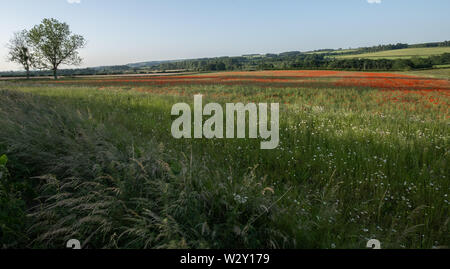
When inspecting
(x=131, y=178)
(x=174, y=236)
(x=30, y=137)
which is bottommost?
(x=174, y=236)

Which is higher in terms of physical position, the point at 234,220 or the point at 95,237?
the point at 234,220

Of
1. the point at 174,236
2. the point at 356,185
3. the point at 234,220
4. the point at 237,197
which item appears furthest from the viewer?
the point at 356,185

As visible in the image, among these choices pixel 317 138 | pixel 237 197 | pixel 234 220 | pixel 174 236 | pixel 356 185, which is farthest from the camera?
pixel 317 138

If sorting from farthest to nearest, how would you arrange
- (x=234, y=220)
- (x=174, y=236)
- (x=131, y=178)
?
1. (x=131, y=178)
2. (x=234, y=220)
3. (x=174, y=236)

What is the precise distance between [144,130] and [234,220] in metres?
4.97

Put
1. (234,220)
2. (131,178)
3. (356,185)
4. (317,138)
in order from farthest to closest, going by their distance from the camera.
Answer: (317,138) < (356,185) < (131,178) < (234,220)

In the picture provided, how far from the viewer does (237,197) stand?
2361 millimetres

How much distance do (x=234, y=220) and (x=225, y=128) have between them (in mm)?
4381

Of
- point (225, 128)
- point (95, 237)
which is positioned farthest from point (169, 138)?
point (95, 237)

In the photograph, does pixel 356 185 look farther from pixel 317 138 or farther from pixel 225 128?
pixel 225 128

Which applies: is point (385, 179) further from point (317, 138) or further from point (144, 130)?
point (144, 130)

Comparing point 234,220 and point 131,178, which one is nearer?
point 234,220
